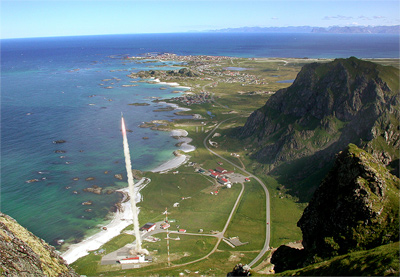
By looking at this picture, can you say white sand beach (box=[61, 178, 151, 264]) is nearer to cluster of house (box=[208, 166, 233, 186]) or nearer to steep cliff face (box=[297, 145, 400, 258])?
cluster of house (box=[208, 166, 233, 186])

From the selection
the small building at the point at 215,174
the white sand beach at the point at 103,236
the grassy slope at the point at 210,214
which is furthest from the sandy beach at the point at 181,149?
the white sand beach at the point at 103,236

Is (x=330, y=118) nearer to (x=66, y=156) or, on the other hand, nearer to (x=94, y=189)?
(x=94, y=189)

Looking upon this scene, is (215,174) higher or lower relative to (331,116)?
lower

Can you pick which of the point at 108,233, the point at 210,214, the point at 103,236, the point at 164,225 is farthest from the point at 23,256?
the point at 210,214

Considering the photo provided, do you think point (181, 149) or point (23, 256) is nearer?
point (23, 256)

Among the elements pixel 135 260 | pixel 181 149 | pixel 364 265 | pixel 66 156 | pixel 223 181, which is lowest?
pixel 135 260

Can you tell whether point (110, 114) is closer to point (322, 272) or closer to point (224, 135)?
point (224, 135)

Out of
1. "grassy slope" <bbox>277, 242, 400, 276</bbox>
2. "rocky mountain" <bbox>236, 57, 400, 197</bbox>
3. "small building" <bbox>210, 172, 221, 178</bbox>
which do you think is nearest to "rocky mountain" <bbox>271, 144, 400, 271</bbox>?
"grassy slope" <bbox>277, 242, 400, 276</bbox>

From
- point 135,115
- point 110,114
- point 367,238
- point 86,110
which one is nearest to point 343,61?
point 367,238
